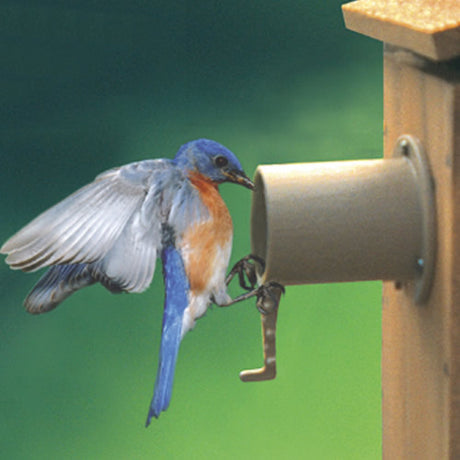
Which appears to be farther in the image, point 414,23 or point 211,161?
point 211,161

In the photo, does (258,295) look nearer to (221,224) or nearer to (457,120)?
(221,224)

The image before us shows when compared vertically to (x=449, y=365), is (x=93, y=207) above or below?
above

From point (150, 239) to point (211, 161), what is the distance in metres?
0.08

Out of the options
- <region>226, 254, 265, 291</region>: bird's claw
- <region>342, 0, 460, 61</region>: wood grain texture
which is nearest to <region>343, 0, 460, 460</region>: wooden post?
<region>342, 0, 460, 61</region>: wood grain texture

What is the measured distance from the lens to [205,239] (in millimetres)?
735

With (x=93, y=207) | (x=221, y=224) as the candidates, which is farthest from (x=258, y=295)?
(x=93, y=207)

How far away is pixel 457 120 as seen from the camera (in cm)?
64

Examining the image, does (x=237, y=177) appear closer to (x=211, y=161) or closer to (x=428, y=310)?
(x=211, y=161)

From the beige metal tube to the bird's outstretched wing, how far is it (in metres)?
0.07

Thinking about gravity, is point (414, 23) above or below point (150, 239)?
above

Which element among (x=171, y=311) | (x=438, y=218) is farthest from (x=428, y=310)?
(x=171, y=311)

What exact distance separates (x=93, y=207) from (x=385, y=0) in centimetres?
25

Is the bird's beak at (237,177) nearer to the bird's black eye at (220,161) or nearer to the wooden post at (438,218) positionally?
the bird's black eye at (220,161)

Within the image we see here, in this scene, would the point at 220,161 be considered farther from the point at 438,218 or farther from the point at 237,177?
the point at 438,218
